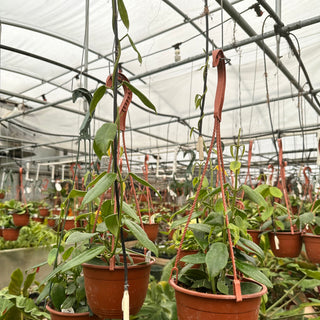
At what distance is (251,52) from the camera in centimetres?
334

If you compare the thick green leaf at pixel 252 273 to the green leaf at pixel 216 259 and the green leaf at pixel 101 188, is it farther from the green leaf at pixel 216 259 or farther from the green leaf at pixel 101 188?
the green leaf at pixel 101 188

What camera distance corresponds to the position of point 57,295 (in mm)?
780

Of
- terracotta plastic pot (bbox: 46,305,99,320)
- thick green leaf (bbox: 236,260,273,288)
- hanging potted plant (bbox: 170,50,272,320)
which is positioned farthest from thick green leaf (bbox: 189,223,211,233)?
terracotta plastic pot (bbox: 46,305,99,320)

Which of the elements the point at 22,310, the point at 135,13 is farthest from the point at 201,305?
the point at 135,13

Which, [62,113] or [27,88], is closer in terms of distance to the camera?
[27,88]

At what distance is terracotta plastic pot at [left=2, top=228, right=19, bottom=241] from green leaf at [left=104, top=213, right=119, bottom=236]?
7.75ft

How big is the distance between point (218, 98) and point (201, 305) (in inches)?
16.9

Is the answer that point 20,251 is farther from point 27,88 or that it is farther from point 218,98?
point 27,88

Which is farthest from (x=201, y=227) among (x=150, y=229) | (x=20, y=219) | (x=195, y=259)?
(x=20, y=219)

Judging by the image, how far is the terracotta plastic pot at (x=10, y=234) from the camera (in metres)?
2.53

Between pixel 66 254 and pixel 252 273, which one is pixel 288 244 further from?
pixel 66 254

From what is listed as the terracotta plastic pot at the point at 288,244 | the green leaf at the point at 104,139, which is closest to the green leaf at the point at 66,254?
the green leaf at the point at 104,139

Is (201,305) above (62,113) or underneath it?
underneath

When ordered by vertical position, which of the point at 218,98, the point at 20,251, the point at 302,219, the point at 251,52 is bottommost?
the point at 20,251
